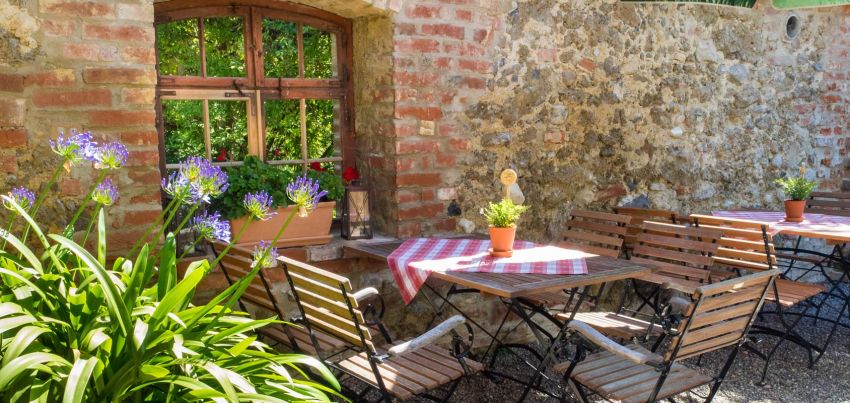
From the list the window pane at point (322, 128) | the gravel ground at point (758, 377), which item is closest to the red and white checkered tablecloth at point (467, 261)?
the gravel ground at point (758, 377)

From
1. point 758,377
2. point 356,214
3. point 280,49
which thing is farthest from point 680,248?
point 280,49

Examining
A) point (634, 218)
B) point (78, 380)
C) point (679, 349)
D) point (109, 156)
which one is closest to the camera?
point (78, 380)

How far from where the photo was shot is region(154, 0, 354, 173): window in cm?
381

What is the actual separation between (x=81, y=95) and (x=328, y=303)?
135 cm

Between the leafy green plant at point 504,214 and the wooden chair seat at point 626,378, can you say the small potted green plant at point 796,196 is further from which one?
the leafy green plant at point 504,214

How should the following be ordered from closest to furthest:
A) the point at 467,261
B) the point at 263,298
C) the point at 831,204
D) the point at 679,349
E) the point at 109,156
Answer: the point at 109,156 → the point at 679,349 → the point at 263,298 → the point at 467,261 → the point at 831,204

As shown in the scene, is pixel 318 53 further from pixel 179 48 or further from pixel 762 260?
pixel 762 260

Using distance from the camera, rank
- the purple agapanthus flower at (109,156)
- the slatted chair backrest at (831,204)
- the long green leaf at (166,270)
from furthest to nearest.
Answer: the slatted chair backrest at (831,204) → the long green leaf at (166,270) → the purple agapanthus flower at (109,156)

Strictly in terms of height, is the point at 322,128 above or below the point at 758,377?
above

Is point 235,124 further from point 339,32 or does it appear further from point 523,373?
point 523,373

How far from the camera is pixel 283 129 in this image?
4.20 metres

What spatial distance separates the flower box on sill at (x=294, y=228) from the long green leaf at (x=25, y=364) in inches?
66.0

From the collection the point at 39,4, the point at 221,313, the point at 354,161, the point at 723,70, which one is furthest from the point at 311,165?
the point at 723,70

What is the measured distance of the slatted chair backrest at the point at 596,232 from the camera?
14.0 ft
